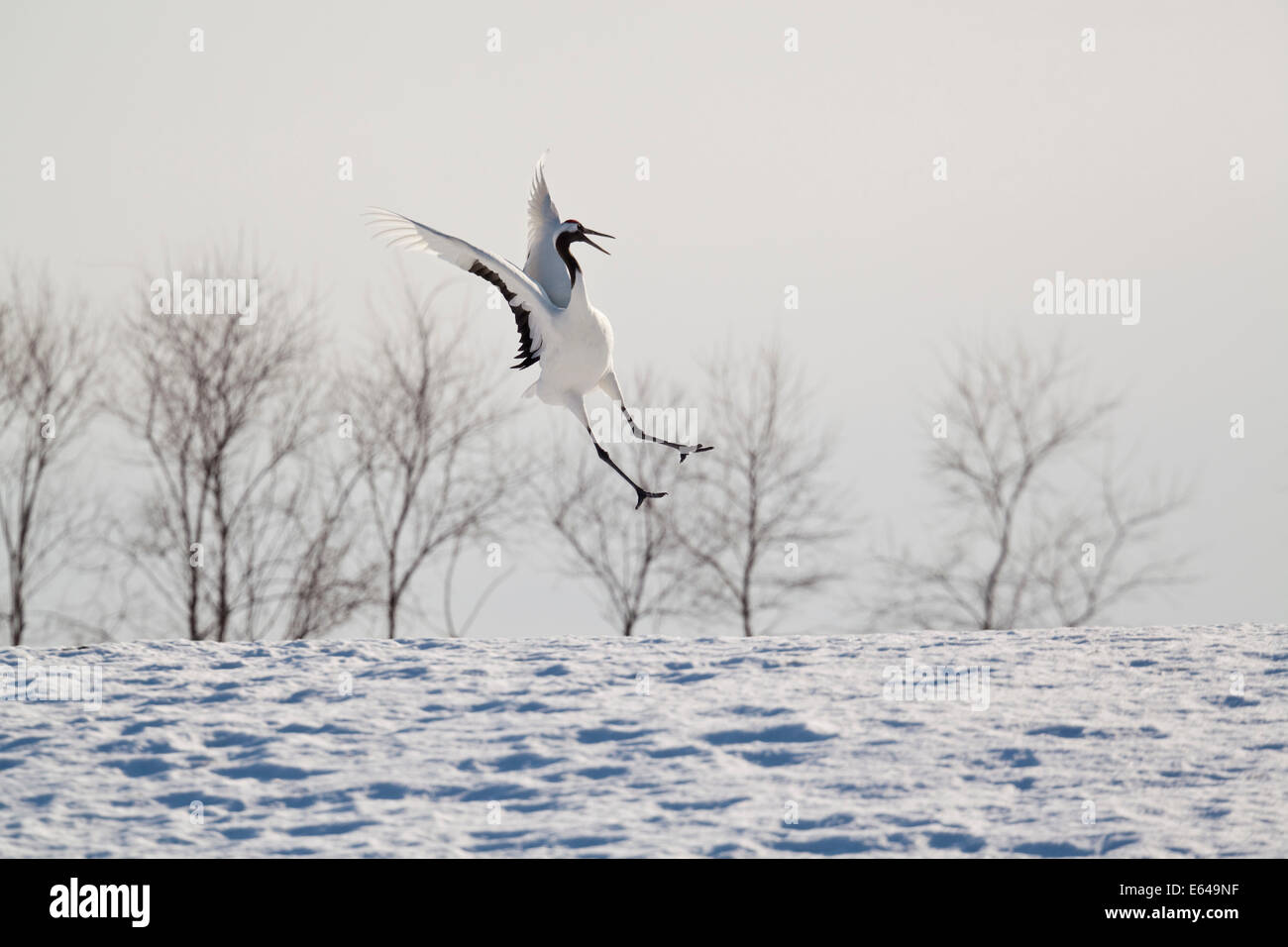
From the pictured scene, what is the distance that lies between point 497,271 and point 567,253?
43.2 inches

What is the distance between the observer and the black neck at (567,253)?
10984 millimetres

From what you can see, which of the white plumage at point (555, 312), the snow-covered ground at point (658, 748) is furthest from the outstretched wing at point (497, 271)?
the snow-covered ground at point (658, 748)

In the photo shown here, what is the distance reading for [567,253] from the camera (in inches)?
436

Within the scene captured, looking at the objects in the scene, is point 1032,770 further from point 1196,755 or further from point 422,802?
point 422,802

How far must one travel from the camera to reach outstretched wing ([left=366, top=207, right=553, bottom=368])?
1000 centimetres

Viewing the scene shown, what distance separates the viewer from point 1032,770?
8.44 m
